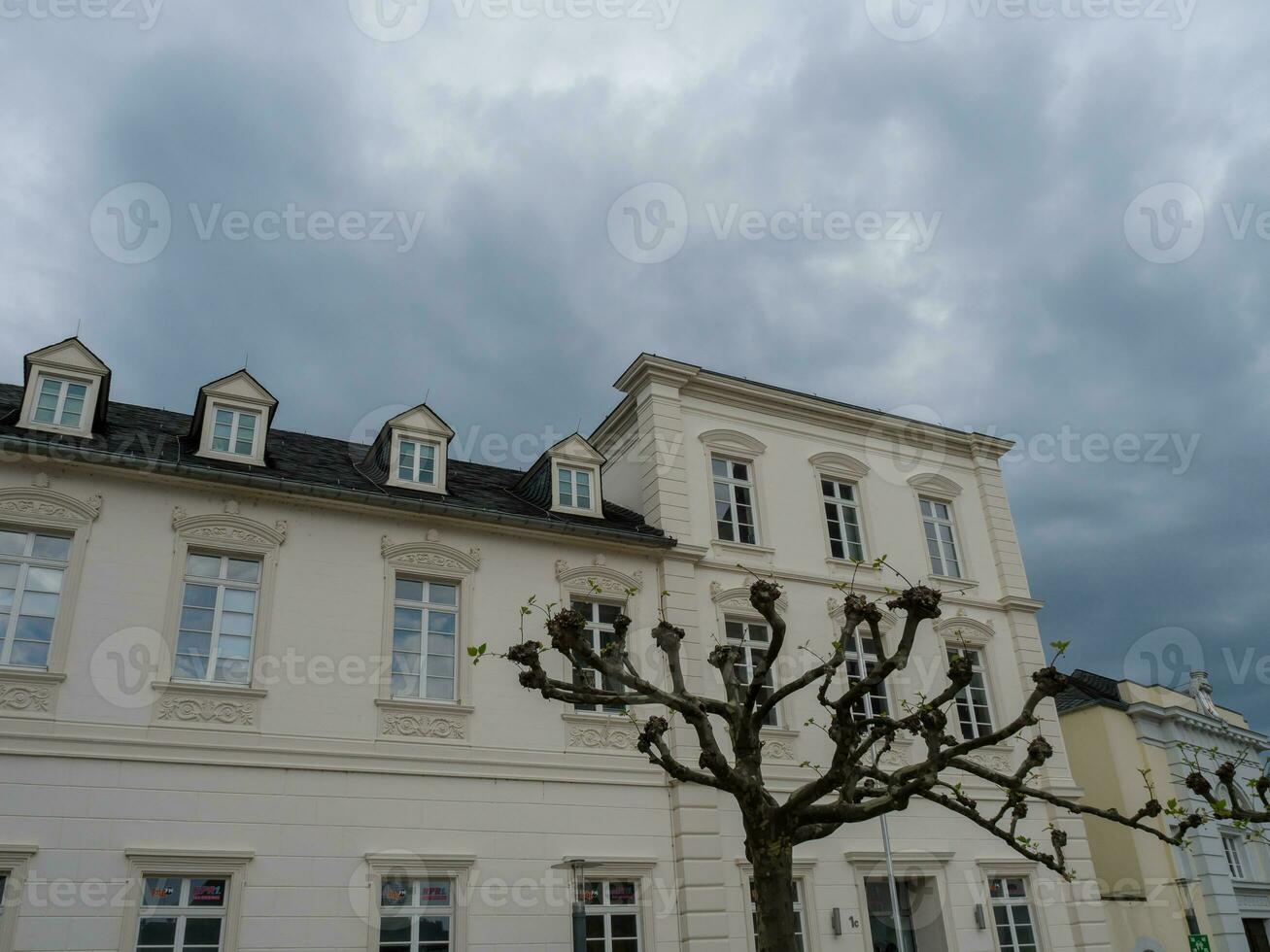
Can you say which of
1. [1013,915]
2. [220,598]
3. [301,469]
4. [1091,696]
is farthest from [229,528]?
[1091,696]

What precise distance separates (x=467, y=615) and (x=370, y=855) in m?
3.39

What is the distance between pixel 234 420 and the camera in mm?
14406

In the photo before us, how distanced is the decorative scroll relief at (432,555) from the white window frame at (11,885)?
5.35 m

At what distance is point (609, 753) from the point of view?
14.5m

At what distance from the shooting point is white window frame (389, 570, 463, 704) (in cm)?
1374

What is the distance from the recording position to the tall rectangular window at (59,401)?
43.3 feet

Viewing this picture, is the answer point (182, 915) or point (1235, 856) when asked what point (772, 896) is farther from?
point (1235, 856)

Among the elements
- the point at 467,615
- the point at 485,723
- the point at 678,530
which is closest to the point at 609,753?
the point at 485,723

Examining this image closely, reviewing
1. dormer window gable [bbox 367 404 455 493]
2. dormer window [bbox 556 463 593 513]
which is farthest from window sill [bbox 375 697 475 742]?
dormer window [bbox 556 463 593 513]

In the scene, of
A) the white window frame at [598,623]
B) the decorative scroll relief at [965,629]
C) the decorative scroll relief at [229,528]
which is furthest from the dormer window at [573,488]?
the decorative scroll relief at [965,629]

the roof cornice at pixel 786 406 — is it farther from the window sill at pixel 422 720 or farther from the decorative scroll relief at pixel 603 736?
the window sill at pixel 422 720

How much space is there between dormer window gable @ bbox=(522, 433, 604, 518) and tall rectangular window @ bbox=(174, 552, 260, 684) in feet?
16.3

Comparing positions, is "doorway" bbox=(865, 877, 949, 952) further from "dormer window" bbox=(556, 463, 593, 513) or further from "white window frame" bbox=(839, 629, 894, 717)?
"dormer window" bbox=(556, 463, 593, 513)

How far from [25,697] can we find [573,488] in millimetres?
8248
